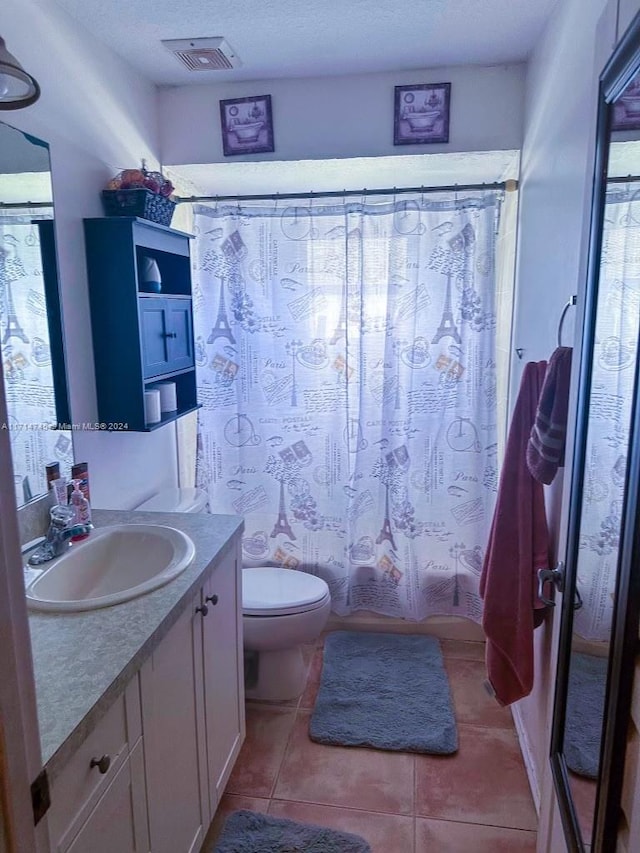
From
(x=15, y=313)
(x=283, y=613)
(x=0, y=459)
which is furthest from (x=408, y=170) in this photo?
(x=0, y=459)

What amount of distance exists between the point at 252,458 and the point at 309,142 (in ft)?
4.61

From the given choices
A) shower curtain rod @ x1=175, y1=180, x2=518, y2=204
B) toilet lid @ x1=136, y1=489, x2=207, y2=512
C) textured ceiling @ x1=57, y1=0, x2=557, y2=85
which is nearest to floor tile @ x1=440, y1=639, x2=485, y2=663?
toilet lid @ x1=136, y1=489, x2=207, y2=512

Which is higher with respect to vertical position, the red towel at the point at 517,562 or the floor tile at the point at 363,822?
the red towel at the point at 517,562

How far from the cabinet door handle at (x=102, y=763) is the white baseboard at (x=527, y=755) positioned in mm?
1405

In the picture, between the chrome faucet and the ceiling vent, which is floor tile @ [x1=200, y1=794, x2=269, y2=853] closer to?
the chrome faucet

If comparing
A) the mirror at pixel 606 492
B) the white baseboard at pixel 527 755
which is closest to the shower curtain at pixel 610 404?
the mirror at pixel 606 492

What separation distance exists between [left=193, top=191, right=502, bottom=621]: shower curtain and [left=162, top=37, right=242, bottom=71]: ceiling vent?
21.8 inches

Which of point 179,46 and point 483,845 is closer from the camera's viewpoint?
point 483,845

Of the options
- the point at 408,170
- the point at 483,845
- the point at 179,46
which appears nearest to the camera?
the point at 483,845

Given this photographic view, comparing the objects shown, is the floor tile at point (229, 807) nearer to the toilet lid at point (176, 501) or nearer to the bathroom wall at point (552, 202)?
the bathroom wall at point (552, 202)

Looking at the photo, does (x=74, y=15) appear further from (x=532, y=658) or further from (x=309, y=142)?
(x=532, y=658)

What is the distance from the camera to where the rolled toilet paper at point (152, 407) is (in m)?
2.07

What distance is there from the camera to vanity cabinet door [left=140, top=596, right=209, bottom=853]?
130 centimetres

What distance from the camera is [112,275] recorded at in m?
1.98
